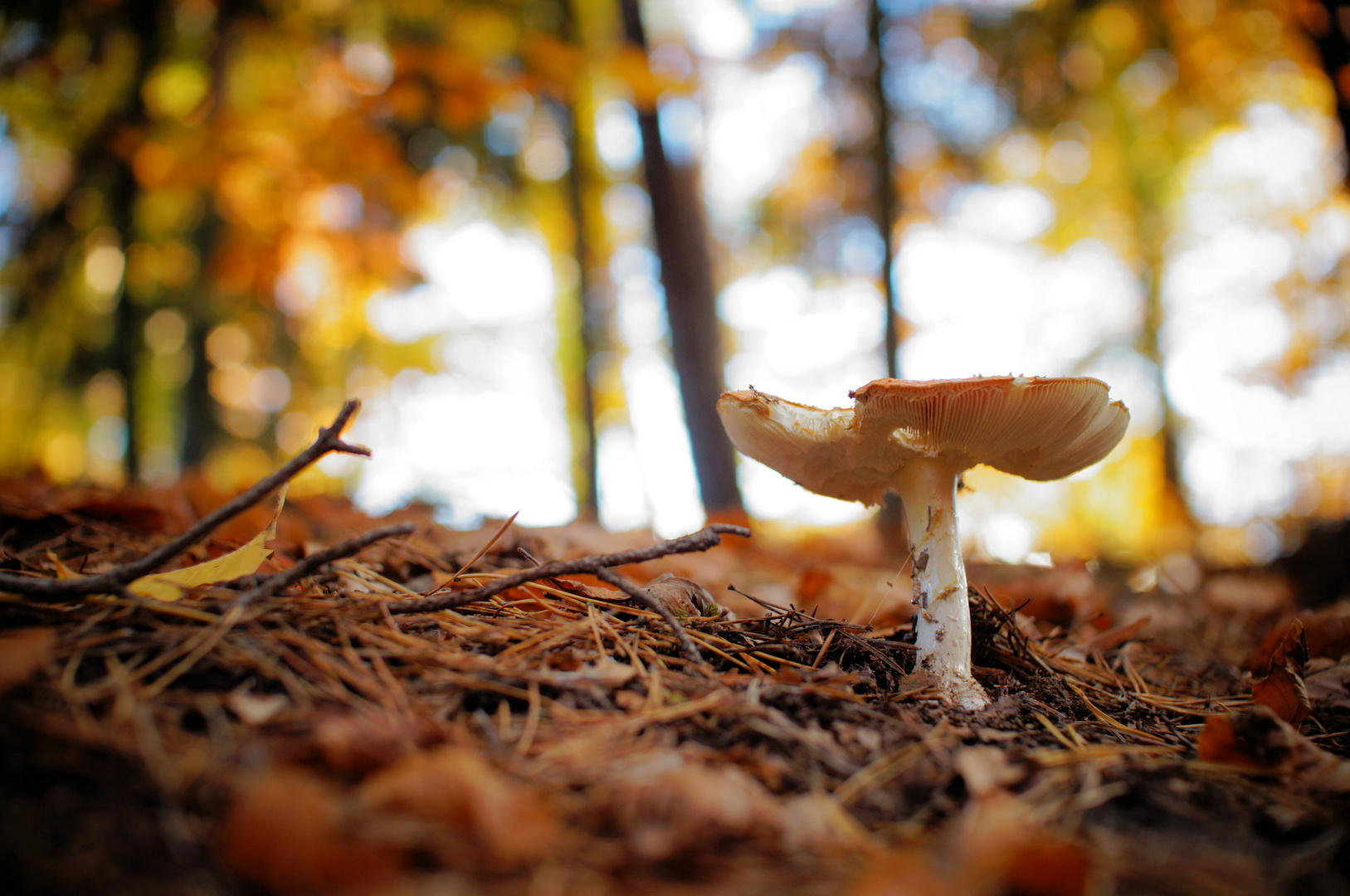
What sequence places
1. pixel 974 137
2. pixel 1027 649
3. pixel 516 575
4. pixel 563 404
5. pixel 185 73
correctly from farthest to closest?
1. pixel 563 404
2. pixel 185 73
3. pixel 974 137
4. pixel 1027 649
5. pixel 516 575

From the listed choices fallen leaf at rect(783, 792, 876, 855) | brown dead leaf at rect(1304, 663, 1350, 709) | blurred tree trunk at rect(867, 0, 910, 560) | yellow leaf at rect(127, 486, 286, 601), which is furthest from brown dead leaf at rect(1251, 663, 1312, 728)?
blurred tree trunk at rect(867, 0, 910, 560)

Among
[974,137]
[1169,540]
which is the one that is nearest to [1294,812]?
[974,137]

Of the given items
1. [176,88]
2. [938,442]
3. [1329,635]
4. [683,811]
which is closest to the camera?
[683,811]

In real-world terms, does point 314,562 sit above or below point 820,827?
above

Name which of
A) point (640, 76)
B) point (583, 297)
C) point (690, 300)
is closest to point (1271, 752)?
point (640, 76)

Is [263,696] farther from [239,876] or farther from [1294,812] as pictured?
[1294,812]

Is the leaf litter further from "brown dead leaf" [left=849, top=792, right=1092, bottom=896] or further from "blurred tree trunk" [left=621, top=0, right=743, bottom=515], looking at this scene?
"blurred tree trunk" [left=621, top=0, right=743, bottom=515]

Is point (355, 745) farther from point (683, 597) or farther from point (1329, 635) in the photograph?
point (1329, 635)
